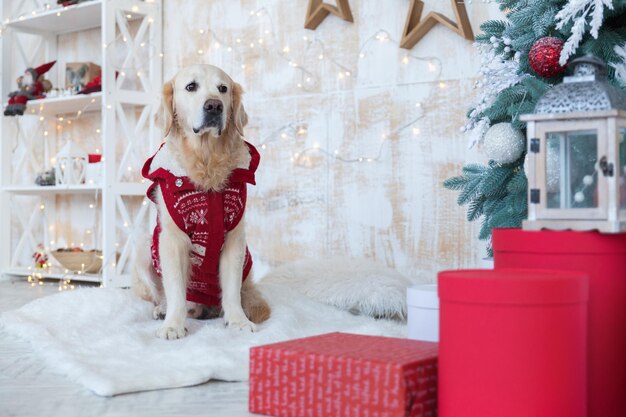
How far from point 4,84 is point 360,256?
2510 mm

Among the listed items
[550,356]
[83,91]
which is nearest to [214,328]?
[550,356]

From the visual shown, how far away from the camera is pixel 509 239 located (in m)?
1.47

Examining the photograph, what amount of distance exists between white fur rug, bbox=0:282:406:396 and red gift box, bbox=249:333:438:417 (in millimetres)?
389

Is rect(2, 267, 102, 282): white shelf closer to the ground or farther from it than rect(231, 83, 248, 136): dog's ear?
closer to the ground

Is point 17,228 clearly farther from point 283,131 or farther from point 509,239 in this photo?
point 509,239

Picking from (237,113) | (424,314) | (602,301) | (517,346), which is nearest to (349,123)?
(237,113)

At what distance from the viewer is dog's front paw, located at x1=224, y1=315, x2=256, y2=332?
2408 mm

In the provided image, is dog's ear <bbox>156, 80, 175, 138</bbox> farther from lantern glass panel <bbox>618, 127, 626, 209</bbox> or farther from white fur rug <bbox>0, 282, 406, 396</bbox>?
lantern glass panel <bbox>618, 127, 626, 209</bbox>

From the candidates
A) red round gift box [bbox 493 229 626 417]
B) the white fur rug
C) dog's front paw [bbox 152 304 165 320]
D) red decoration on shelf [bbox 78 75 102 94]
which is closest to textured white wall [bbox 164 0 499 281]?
red decoration on shelf [bbox 78 75 102 94]

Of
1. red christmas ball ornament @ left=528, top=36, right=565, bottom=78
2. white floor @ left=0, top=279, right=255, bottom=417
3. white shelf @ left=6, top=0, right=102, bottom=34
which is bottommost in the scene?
white floor @ left=0, top=279, right=255, bottom=417

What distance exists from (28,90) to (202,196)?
237 centimetres

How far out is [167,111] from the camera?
258 centimetres

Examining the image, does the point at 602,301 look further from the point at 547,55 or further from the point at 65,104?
the point at 65,104

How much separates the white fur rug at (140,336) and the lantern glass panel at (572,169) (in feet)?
2.88
